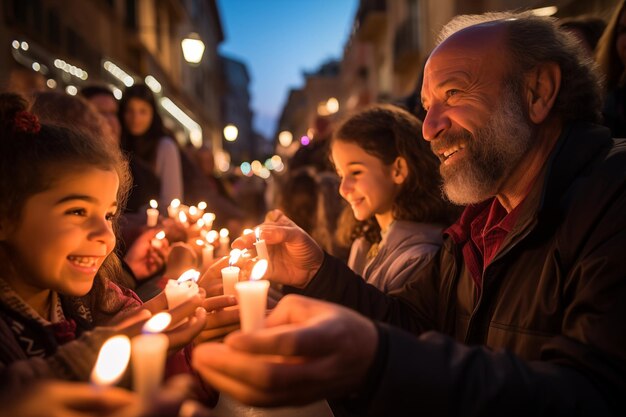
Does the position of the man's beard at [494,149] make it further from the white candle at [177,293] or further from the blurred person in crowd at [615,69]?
the blurred person in crowd at [615,69]

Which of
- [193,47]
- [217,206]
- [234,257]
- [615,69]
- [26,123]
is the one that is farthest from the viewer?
[193,47]

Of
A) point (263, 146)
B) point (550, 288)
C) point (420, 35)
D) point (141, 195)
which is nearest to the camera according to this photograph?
point (550, 288)

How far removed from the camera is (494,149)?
1.92 meters

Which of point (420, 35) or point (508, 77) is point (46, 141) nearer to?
point (508, 77)

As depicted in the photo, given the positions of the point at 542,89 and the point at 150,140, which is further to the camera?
the point at 150,140

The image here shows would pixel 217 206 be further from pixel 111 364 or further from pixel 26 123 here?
pixel 111 364

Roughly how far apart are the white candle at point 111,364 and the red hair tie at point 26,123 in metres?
0.98

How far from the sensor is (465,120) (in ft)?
A: 6.57

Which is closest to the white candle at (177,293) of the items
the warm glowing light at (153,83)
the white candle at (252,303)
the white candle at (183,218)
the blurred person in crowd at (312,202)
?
the white candle at (252,303)

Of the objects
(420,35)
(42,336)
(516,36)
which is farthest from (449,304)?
(420,35)

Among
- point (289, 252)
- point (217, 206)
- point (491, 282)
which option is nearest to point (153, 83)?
point (217, 206)

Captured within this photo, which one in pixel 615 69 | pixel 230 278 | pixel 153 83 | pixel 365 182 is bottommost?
pixel 230 278

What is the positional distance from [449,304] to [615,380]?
2.73 ft

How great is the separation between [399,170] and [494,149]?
1129 mm
